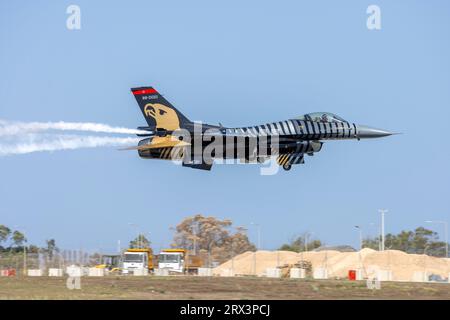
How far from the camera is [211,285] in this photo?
56.6 m

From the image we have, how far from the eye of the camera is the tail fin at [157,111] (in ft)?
208

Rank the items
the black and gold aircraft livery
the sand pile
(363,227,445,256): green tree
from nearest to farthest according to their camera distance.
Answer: the black and gold aircraft livery, the sand pile, (363,227,445,256): green tree

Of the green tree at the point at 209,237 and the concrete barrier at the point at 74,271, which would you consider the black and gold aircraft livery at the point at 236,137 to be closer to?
the concrete barrier at the point at 74,271

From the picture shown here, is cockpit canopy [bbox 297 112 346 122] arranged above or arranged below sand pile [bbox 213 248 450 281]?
above

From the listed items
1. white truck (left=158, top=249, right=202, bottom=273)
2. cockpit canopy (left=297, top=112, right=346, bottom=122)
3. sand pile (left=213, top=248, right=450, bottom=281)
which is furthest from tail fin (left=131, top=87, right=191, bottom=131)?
white truck (left=158, top=249, right=202, bottom=273)

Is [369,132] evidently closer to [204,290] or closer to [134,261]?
[204,290]

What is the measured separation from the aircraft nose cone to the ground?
12036mm

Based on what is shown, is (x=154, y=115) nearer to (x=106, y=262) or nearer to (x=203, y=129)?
(x=203, y=129)

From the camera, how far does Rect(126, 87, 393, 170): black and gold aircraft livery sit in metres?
61.2

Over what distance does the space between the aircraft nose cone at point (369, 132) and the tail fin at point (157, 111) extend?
13626 mm

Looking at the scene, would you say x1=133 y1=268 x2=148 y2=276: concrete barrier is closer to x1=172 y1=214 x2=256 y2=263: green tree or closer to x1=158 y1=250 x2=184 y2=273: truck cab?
x1=158 y1=250 x2=184 y2=273: truck cab
